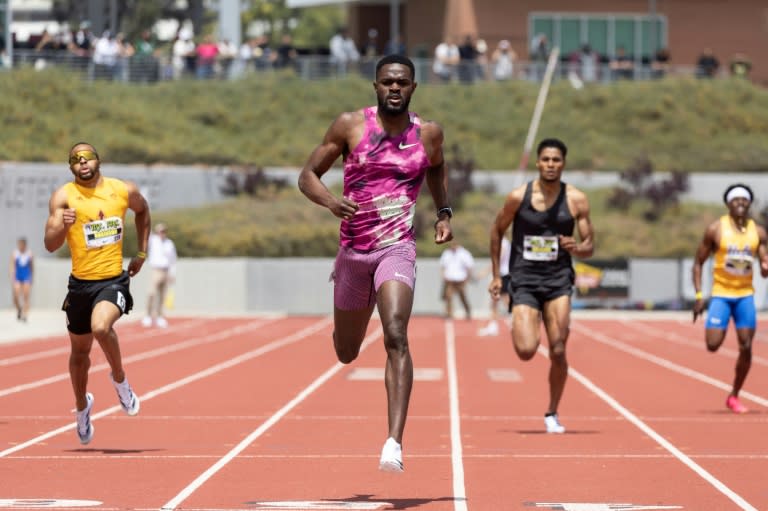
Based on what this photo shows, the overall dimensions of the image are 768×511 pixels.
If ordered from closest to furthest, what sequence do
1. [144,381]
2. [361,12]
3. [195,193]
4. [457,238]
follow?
1. [144,381]
2. [457,238]
3. [195,193]
4. [361,12]

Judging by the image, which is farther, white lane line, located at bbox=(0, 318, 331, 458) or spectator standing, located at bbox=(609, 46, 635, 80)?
spectator standing, located at bbox=(609, 46, 635, 80)

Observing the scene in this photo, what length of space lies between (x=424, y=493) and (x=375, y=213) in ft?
5.45

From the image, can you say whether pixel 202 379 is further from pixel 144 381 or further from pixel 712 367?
pixel 712 367

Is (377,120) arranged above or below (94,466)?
above

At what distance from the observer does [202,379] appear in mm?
19781

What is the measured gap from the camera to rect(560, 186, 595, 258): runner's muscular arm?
515 inches

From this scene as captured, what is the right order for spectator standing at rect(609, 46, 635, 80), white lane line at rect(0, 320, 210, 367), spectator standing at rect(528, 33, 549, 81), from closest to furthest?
white lane line at rect(0, 320, 210, 367), spectator standing at rect(528, 33, 549, 81), spectator standing at rect(609, 46, 635, 80)

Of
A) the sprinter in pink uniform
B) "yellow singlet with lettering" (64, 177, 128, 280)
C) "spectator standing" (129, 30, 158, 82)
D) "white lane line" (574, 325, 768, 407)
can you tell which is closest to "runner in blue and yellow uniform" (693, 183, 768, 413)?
"white lane line" (574, 325, 768, 407)

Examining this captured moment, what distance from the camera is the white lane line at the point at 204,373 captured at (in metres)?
12.6

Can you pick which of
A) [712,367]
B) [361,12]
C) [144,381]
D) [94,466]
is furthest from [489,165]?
[94,466]

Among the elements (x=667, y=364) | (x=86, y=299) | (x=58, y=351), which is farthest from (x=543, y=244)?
(x=58, y=351)

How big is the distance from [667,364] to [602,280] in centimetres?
1872

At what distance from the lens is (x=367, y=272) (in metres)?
9.41

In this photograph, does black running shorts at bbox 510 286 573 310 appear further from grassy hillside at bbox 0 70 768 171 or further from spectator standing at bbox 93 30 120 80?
spectator standing at bbox 93 30 120 80
